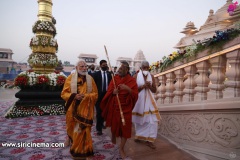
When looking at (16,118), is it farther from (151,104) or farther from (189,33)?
(189,33)

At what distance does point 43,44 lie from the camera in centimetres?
867

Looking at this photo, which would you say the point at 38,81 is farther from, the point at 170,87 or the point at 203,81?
the point at 203,81

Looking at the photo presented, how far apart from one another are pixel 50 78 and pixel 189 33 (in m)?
17.7

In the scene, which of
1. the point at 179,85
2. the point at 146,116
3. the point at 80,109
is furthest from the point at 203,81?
the point at 80,109

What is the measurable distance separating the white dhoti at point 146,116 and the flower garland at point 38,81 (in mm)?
5033

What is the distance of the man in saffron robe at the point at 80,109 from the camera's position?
139 inches

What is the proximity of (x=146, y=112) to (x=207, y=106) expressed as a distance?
143 cm

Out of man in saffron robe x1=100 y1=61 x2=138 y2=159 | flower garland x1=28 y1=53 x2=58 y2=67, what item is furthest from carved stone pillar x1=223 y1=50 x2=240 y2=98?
flower garland x1=28 y1=53 x2=58 y2=67

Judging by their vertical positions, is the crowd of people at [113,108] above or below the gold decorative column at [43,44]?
below

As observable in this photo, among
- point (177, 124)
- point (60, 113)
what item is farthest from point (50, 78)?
point (177, 124)

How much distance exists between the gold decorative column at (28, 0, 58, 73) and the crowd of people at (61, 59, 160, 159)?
5745 millimetres

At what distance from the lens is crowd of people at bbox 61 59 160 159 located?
11.8ft

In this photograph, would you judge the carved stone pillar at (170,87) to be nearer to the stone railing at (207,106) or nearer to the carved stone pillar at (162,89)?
the stone railing at (207,106)

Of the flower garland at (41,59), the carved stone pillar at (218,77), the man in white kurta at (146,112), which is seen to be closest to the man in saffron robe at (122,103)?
the man in white kurta at (146,112)
